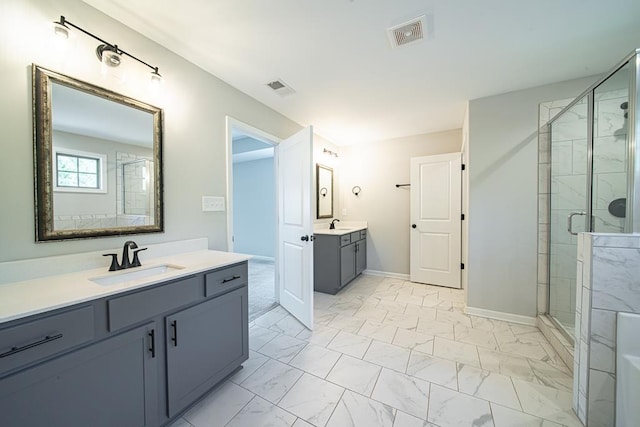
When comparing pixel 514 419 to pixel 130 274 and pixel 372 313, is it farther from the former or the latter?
pixel 130 274

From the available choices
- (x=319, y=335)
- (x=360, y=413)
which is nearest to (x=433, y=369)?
(x=360, y=413)

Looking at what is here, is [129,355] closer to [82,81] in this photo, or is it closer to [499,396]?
[82,81]

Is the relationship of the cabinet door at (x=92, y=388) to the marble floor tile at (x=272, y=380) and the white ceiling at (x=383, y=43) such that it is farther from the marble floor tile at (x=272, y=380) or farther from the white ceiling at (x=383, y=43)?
the white ceiling at (x=383, y=43)

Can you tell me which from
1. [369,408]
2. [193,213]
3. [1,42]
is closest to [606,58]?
[369,408]

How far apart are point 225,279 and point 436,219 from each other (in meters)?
3.24

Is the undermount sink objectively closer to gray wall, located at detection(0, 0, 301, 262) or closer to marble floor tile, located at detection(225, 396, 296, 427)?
gray wall, located at detection(0, 0, 301, 262)

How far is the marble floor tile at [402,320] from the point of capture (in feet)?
8.09

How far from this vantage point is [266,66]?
2.05 m

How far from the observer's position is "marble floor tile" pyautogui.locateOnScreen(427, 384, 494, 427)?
4.42 feet

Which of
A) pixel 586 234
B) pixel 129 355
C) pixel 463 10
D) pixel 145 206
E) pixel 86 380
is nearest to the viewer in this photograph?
pixel 86 380

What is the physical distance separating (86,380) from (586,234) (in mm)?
2644

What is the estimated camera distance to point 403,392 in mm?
1574

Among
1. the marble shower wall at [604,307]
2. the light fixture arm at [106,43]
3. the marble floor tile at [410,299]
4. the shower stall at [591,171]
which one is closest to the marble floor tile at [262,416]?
the marble shower wall at [604,307]

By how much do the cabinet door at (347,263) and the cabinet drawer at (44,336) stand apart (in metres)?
2.70
